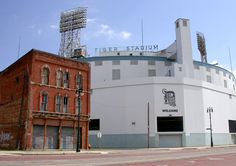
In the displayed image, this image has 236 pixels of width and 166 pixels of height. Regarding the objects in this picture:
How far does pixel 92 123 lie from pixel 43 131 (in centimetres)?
2913

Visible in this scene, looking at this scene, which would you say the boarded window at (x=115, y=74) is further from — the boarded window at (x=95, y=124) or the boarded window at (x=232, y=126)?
the boarded window at (x=232, y=126)

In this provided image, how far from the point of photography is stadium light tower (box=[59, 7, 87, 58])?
9762 centimetres

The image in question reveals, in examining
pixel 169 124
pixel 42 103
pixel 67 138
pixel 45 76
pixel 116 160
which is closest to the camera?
pixel 116 160

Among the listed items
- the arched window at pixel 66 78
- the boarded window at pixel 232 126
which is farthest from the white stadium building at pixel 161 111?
the arched window at pixel 66 78

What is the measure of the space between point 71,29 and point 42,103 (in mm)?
60260

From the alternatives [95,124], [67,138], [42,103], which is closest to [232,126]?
[95,124]

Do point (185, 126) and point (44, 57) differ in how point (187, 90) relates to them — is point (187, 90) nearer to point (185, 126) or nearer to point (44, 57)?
point (185, 126)

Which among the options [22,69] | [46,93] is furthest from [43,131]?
[22,69]

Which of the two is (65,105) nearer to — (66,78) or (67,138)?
(66,78)

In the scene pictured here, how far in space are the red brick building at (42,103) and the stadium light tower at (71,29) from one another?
1921 inches

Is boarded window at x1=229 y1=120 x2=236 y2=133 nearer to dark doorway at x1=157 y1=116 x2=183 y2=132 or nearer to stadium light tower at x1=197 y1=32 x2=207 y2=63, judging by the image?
dark doorway at x1=157 y1=116 x2=183 y2=132

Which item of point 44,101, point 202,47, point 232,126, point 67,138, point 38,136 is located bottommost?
point 67,138

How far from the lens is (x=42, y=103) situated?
140ft

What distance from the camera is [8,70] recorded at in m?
49.3
